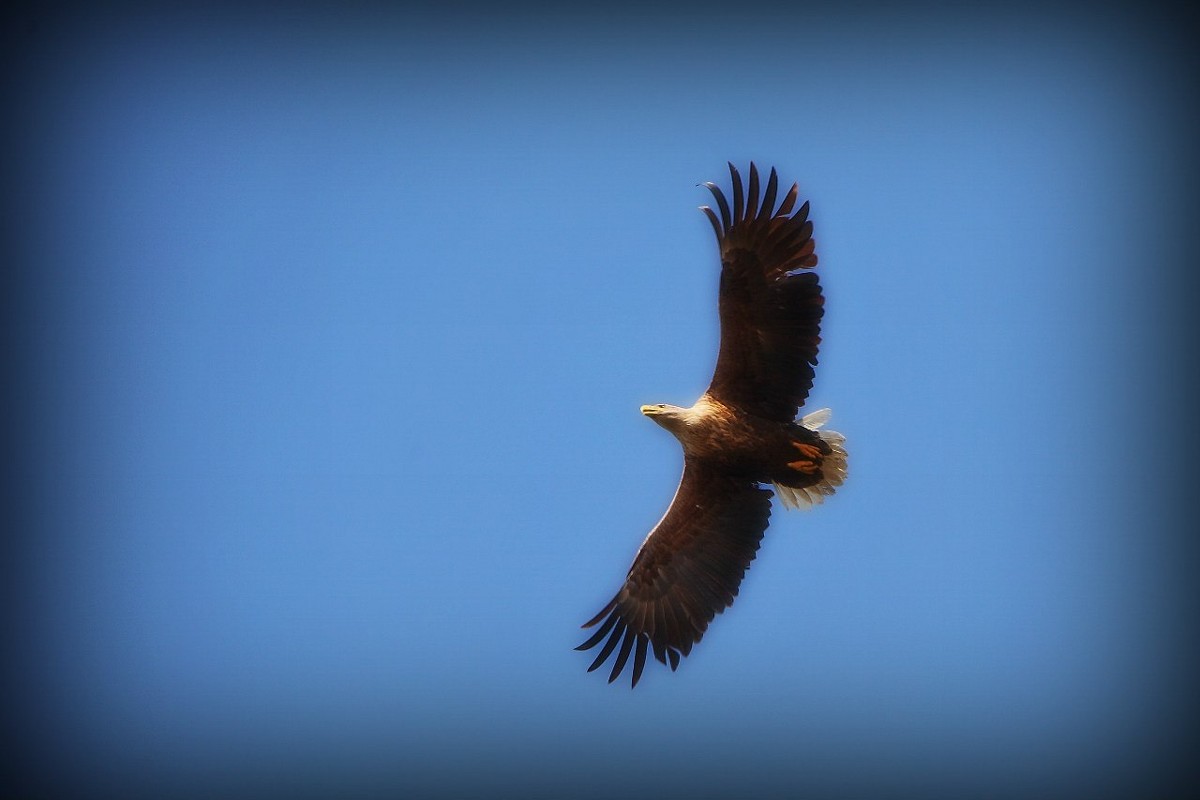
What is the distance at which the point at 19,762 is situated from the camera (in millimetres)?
11070

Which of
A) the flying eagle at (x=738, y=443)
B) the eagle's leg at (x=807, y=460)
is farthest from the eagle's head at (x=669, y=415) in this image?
the eagle's leg at (x=807, y=460)

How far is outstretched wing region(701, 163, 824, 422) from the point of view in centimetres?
759

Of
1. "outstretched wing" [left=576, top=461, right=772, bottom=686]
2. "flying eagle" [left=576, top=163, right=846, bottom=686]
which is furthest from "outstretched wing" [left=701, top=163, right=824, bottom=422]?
"outstretched wing" [left=576, top=461, right=772, bottom=686]

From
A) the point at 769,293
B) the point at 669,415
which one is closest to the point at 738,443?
the point at 669,415

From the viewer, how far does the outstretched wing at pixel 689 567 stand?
8.48m

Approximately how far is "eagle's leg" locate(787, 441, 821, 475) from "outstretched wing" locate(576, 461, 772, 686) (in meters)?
0.44

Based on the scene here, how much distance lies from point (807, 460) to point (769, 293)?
4.57 ft

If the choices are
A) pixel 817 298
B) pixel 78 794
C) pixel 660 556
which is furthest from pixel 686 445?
pixel 78 794

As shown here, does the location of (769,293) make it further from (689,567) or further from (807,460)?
(689,567)

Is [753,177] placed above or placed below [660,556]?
above

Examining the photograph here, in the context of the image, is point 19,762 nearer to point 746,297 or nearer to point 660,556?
point 660,556

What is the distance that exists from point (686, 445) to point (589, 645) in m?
1.83

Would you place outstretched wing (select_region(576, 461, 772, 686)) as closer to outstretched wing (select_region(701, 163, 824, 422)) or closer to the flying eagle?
the flying eagle

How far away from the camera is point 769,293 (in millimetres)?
7629
